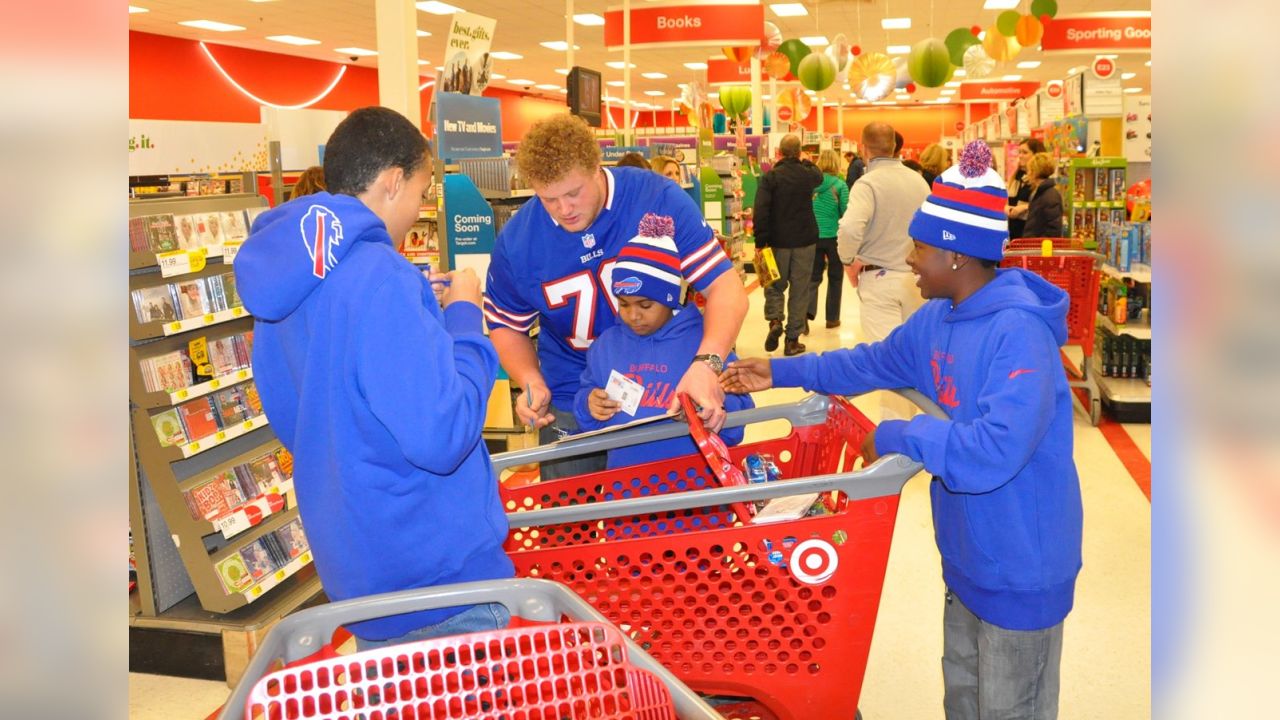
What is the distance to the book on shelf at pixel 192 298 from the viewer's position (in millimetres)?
3875

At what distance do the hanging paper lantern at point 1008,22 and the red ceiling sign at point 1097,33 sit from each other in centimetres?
79

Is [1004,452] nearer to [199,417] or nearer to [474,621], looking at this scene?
[474,621]

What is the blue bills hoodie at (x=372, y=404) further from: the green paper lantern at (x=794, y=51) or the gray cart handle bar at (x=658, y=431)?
the green paper lantern at (x=794, y=51)

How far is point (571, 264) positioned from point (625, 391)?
448 millimetres

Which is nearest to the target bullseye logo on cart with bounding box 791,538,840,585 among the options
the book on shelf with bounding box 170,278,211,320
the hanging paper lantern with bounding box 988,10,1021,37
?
the book on shelf with bounding box 170,278,211,320

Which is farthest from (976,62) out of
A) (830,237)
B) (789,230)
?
(789,230)

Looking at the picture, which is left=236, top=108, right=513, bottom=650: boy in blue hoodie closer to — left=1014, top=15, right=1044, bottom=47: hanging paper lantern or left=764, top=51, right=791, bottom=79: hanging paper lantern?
left=1014, top=15, right=1044, bottom=47: hanging paper lantern

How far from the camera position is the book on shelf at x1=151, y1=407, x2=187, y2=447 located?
3750 mm

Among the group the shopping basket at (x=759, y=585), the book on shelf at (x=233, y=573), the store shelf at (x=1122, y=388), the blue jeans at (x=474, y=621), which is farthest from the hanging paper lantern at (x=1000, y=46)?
the blue jeans at (x=474, y=621)

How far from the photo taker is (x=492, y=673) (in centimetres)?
136
